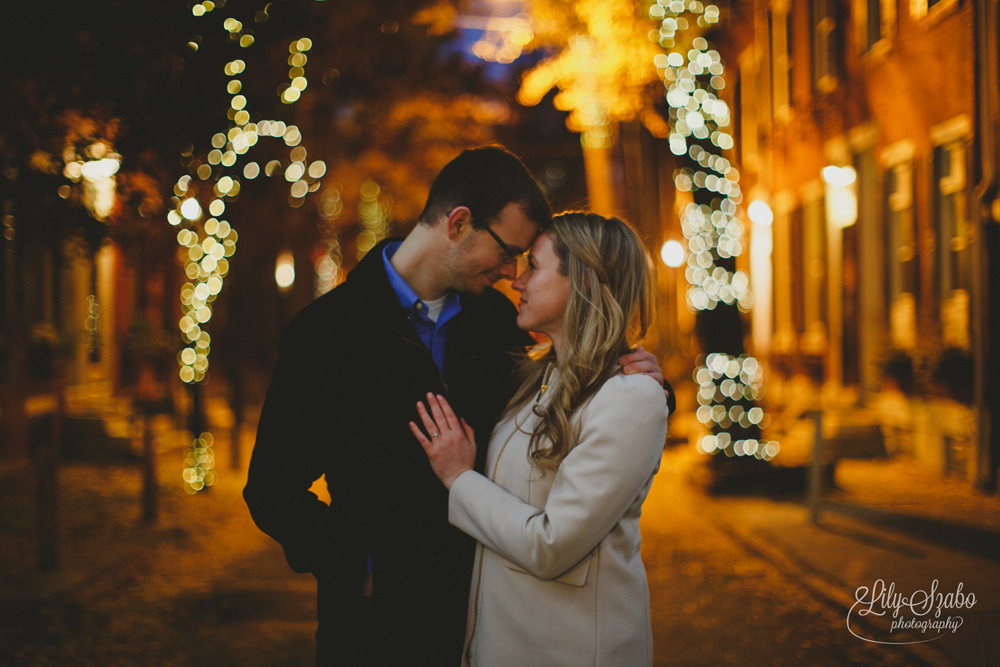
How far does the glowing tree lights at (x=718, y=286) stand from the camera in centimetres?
946

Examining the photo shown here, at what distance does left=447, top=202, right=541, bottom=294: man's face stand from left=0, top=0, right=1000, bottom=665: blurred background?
282 cm

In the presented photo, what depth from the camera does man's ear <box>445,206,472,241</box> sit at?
2.82m

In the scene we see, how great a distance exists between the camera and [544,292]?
2.58 metres

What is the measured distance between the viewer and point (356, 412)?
255 cm

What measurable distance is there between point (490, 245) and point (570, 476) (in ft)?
3.15

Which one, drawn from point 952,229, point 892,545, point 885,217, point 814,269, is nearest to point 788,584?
point 892,545

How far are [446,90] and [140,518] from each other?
10682 millimetres

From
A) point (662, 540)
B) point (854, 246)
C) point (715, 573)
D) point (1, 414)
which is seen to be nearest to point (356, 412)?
point (715, 573)

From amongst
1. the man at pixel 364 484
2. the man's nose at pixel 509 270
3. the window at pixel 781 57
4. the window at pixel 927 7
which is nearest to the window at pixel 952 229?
the window at pixel 927 7

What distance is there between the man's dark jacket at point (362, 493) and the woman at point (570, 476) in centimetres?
11

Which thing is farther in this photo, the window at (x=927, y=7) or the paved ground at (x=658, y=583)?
the window at (x=927, y=7)

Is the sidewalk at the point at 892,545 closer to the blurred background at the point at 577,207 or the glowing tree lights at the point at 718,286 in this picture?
the blurred background at the point at 577,207

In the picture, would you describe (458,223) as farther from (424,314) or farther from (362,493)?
(362,493)

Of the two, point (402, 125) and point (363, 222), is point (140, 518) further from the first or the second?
point (363, 222)
